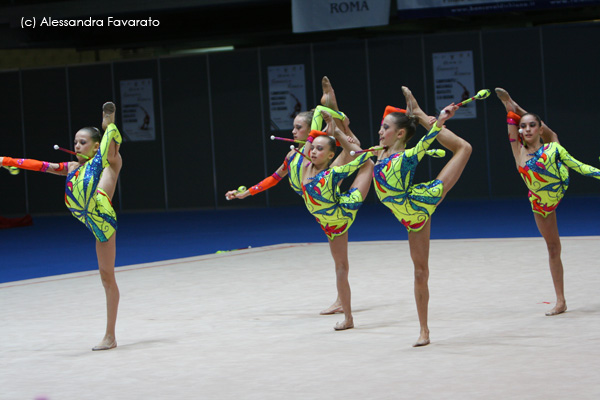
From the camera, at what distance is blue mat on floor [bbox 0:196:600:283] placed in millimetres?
12148

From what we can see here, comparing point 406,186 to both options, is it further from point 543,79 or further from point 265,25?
point 265,25

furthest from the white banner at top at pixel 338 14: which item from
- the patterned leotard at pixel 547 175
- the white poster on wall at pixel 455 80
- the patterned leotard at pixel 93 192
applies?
the patterned leotard at pixel 93 192

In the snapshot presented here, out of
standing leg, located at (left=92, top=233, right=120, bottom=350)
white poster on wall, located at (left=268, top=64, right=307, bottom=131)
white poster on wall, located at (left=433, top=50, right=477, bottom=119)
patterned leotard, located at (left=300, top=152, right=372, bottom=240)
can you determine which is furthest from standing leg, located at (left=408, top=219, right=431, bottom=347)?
white poster on wall, located at (left=268, top=64, right=307, bottom=131)

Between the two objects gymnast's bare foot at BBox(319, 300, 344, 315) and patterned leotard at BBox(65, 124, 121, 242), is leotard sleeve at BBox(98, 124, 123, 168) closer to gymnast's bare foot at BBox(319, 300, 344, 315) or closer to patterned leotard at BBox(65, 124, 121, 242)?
Result: patterned leotard at BBox(65, 124, 121, 242)

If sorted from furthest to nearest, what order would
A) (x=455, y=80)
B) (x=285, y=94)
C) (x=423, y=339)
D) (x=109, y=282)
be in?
1. (x=285, y=94)
2. (x=455, y=80)
3. (x=109, y=282)
4. (x=423, y=339)

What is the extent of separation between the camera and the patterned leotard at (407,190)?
585 cm

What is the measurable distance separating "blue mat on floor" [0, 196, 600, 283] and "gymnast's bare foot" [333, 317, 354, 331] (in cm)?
541

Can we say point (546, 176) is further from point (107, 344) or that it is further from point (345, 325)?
point (107, 344)

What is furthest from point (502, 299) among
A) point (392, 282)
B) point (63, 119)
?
point (63, 119)

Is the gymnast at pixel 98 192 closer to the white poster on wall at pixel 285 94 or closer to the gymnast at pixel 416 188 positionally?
the gymnast at pixel 416 188

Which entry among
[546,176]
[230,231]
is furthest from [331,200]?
[230,231]

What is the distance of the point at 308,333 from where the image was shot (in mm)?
6457

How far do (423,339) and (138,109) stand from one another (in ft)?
51.2

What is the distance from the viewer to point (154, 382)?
5168mm
